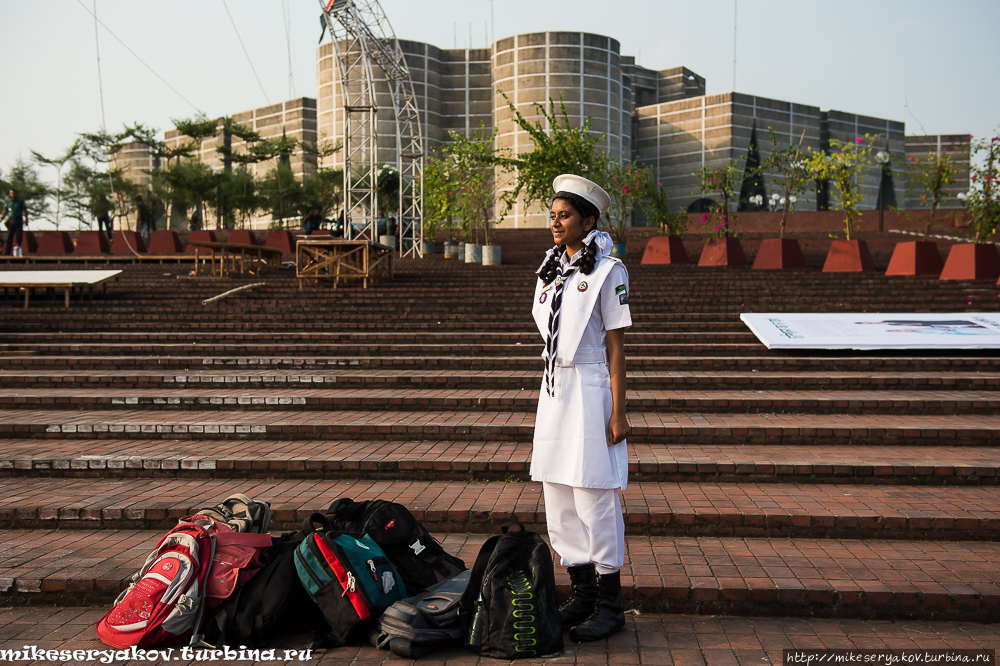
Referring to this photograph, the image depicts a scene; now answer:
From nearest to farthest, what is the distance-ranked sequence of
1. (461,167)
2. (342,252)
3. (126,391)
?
1. (126,391)
2. (342,252)
3. (461,167)

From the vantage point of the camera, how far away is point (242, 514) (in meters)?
3.49

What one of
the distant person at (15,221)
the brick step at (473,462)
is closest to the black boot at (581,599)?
the brick step at (473,462)

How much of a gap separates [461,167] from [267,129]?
38084mm

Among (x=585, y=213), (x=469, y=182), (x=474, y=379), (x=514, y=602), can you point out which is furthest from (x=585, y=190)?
(x=469, y=182)

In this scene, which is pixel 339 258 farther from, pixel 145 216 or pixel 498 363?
pixel 145 216

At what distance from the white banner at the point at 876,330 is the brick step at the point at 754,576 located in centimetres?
415

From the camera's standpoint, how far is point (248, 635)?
3.00 meters

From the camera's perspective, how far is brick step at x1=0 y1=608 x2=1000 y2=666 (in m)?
2.92

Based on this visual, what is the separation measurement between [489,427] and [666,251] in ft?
36.3

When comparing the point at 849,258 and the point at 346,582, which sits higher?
the point at 849,258

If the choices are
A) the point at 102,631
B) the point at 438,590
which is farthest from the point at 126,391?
the point at 438,590

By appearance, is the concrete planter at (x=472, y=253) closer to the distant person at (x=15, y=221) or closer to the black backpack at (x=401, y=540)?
the distant person at (x=15, y=221)

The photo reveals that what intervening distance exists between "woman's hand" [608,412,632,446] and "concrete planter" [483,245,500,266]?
14102 mm

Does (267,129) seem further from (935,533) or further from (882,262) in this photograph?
(935,533)
